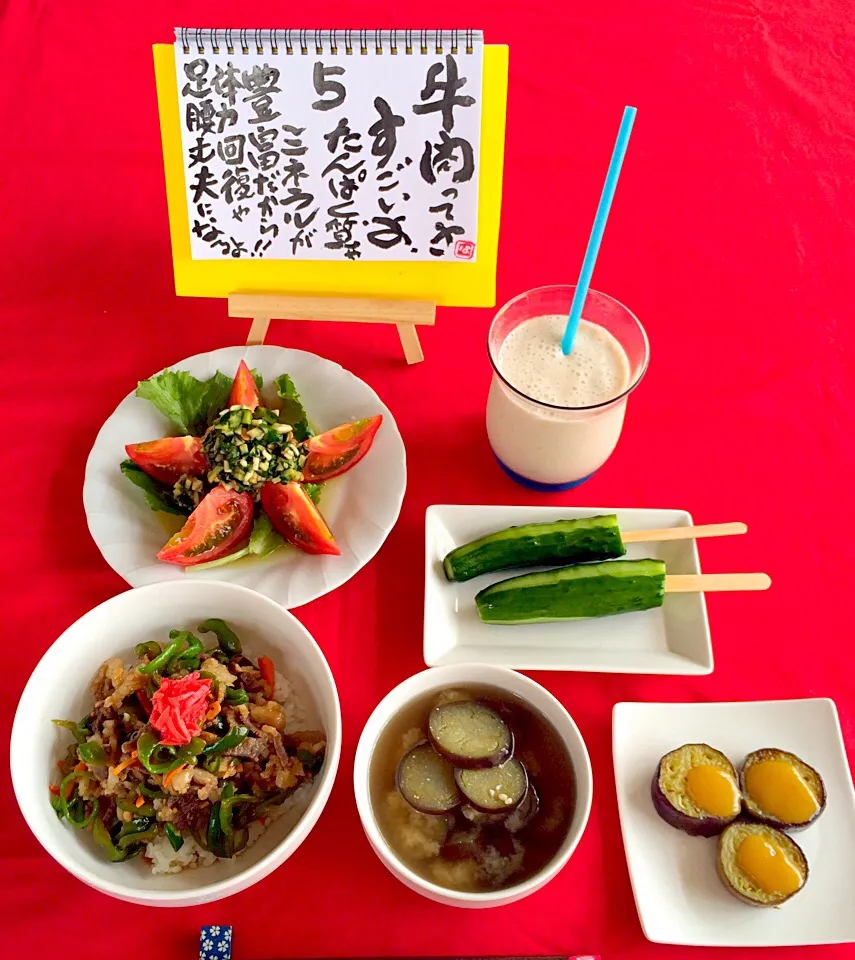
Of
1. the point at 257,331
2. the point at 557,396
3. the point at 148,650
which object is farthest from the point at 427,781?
the point at 257,331

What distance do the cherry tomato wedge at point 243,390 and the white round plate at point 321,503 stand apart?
0.06m

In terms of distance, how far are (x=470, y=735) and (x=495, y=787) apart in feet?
0.25

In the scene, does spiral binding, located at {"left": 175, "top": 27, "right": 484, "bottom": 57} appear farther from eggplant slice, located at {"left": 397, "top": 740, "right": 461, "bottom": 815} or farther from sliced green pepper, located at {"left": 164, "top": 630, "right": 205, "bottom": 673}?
eggplant slice, located at {"left": 397, "top": 740, "right": 461, "bottom": 815}

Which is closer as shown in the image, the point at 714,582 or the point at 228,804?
the point at 228,804

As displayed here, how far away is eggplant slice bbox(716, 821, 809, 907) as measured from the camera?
1095mm

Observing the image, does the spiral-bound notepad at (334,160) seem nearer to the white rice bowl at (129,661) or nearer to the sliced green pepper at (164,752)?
the white rice bowl at (129,661)

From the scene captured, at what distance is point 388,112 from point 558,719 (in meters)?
0.97

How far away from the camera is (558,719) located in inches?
44.9

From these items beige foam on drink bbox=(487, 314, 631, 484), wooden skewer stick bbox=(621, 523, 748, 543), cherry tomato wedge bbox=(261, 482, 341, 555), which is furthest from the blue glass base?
cherry tomato wedge bbox=(261, 482, 341, 555)

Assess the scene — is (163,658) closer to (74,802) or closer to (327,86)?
(74,802)

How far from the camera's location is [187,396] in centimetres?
148

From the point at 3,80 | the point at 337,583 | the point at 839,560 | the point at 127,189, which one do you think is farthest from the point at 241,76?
the point at 839,560

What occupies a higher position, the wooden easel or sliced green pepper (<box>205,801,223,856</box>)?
the wooden easel

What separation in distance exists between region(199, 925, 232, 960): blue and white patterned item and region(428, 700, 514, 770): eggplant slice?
38 centimetres
